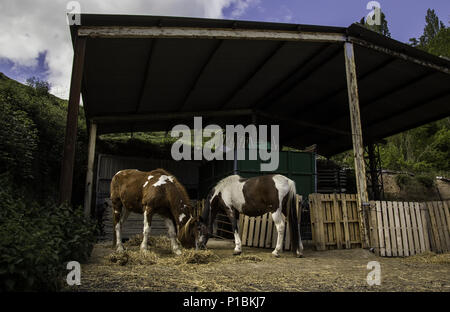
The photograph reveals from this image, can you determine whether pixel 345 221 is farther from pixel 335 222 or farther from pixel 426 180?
pixel 426 180

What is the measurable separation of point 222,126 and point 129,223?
29.1ft

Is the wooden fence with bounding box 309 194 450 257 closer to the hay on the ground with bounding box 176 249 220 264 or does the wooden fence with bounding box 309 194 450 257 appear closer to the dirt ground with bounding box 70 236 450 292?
the dirt ground with bounding box 70 236 450 292

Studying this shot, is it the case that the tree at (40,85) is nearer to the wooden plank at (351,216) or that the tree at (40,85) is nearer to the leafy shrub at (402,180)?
the wooden plank at (351,216)

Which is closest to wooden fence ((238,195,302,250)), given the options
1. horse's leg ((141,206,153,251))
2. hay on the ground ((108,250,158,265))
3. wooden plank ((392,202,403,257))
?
wooden plank ((392,202,403,257))

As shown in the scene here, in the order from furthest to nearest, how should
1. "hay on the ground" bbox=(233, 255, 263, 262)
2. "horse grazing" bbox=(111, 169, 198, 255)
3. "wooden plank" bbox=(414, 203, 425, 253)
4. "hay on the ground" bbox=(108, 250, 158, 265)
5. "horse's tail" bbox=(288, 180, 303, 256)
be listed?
"wooden plank" bbox=(414, 203, 425, 253) → "horse's tail" bbox=(288, 180, 303, 256) → "horse grazing" bbox=(111, 169, 198, 255) → "hay on the ground" bbox=(233, 255, 263, 262) → "hay on the ground" bbox=(108, 250, 158, 265)

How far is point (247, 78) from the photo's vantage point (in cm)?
1310

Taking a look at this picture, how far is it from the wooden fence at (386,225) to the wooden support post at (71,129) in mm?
6220

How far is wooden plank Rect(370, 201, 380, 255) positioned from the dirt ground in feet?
2.46

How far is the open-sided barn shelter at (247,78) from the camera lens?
871 cm

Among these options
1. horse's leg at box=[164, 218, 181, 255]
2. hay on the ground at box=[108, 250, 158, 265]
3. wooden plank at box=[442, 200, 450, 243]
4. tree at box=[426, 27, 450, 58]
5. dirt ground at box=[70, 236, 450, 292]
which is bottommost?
dirt ground at box=[70, 236, 450, 292]

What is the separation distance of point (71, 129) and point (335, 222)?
713 cm

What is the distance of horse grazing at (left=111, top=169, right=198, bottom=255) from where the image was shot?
7.07 m

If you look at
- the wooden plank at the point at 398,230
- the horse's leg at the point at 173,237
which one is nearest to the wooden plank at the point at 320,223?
the wooden plank at the point at 398,230

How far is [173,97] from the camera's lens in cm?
1410
